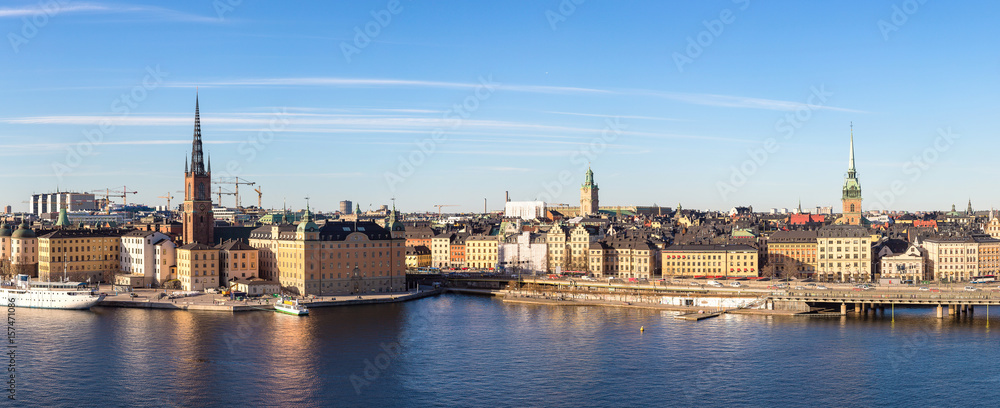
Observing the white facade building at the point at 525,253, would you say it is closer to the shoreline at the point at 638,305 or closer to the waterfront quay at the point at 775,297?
the waterfront quay at the point at 775,297

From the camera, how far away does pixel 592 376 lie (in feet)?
150

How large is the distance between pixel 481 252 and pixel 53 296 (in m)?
49.9

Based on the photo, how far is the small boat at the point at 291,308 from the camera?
6738 centimetres

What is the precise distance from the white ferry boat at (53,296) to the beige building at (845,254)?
62809mm

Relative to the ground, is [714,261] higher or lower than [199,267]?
lower

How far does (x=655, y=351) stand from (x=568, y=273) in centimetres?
4786

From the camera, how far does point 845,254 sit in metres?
95.4

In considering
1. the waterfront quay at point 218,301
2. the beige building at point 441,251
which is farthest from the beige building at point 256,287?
the beige building at point 441,251

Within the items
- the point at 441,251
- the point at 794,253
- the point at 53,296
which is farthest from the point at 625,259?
the point at 53,296

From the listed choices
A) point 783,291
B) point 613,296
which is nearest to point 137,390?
point 613,296

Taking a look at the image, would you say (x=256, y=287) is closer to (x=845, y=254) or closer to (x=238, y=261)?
(x=238, y=261)

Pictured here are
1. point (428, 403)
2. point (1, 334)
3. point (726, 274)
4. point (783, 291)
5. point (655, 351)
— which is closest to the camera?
point (428, 403)

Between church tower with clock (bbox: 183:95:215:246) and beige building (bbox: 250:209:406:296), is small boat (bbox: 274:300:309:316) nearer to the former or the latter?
beige building (bbox: 250:209:406:296)

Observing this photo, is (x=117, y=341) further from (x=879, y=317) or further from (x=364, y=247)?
(x=879, y=317)
